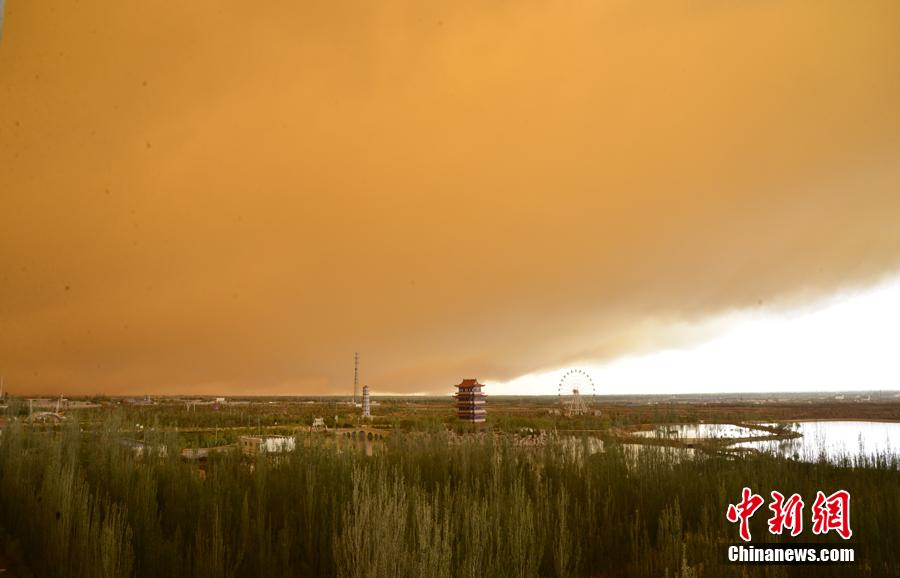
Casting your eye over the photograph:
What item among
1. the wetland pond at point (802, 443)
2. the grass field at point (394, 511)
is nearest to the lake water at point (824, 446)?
the wetland pond at point (802, 443)

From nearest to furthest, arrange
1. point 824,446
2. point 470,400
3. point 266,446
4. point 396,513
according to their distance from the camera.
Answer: point 396,513, point 266,446, point 824,446, point 470,400

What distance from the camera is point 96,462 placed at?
718 centimetres

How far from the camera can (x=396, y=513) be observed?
283cm

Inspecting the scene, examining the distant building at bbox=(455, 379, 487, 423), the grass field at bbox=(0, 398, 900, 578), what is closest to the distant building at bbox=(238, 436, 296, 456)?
the grass field at bbox=(0, 398, 900, 578)

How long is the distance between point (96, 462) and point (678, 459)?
25.4ft

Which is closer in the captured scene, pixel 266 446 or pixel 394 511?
pixel 394 511

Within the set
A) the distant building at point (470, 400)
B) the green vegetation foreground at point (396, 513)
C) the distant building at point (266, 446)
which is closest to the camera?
the green vegetation foreground at point (396, 513)

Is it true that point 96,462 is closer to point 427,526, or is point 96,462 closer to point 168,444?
point 168,444

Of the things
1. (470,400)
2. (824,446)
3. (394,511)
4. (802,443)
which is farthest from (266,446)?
(470,400)

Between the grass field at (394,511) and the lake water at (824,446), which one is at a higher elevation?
the grass field at (394,511)

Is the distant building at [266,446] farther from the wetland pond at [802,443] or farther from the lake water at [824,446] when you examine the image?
the lake water at [824,446]

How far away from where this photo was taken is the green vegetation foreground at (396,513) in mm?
3531

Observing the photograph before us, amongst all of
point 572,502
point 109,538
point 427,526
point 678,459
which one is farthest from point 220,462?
point 678,459

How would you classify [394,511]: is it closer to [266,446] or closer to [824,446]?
[266,446]
